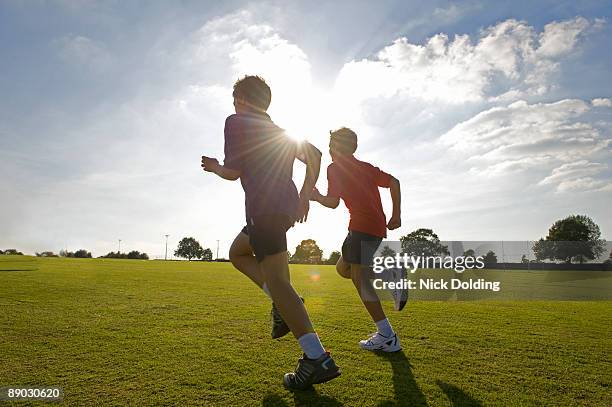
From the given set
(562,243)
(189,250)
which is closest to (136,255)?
(189,250)

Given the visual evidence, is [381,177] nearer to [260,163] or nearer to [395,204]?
[395,204]

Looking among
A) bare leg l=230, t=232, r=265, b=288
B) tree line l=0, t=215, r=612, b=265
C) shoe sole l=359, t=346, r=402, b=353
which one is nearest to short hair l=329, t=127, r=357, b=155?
bare leg l=230, t=232, r=265, b=288

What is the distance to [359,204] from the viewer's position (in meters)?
4.14

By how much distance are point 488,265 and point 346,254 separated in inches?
2226

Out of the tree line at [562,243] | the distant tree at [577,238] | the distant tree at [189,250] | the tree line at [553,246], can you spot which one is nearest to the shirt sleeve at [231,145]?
the tree line at [553,246]

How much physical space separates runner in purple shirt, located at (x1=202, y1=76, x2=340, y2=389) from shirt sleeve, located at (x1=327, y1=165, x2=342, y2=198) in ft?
3.59

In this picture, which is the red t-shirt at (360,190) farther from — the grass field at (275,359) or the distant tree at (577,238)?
the distant tree at (577,238)

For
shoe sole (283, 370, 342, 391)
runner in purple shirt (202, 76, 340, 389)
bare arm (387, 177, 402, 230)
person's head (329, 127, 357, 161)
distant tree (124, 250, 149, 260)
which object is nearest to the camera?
shoe sole (283, 370, 342, 391)

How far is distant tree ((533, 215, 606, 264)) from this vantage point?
255 ft

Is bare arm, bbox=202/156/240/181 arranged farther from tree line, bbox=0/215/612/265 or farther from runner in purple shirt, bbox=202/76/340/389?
tree line, bbox=0/215/612/265

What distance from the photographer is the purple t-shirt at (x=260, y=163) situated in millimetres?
2861

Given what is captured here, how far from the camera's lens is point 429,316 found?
20.0 ft

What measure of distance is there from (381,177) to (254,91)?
5.86 ft

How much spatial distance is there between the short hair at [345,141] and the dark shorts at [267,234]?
1755mm
